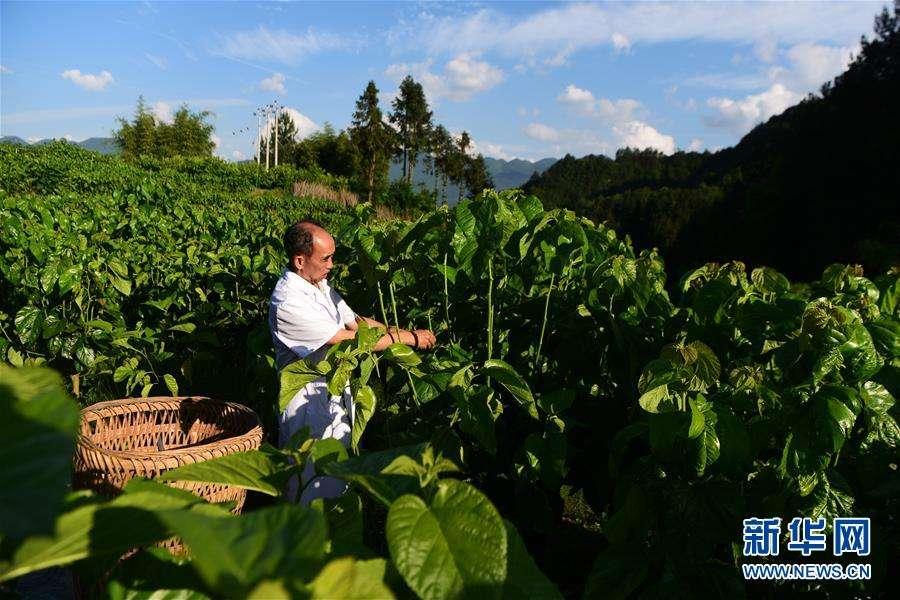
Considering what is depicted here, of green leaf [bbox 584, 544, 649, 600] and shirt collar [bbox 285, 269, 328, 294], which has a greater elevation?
shirt collar [bbox 285, 269, 328, 294]

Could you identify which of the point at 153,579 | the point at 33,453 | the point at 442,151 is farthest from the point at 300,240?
the point at 442,151

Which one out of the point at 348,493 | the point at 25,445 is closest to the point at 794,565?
the point at 348,493

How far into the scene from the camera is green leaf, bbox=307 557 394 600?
458 mm

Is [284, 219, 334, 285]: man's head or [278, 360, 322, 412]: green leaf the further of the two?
[284, 219, 334, 285]: man's head

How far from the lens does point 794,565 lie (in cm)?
156

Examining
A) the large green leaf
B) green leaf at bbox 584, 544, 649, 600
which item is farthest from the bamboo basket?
the large green leaf

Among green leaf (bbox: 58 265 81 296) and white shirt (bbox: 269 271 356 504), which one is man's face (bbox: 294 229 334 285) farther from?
green leaf (bbox: 58 265 81 296)

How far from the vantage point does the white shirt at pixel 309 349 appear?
8.14 feet

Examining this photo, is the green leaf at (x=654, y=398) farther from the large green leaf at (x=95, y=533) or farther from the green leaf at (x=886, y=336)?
the large green leaf at (x=95, y=533)

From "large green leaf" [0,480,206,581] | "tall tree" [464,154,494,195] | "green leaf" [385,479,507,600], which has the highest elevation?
"tall tree" [464,154,494,195]

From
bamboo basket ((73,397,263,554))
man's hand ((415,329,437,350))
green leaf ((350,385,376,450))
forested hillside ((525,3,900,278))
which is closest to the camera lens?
green leaf ((350,385,376,450))

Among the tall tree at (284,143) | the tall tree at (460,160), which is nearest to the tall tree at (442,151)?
the tall tree at (460,160)

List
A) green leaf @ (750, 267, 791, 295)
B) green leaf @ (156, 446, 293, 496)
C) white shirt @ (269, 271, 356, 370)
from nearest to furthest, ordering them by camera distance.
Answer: green leaf @ (156, 446, 293, 496)
green leaf @ (750, 267, 791, 295)
white shirt @ (269, 271, 356, 370)

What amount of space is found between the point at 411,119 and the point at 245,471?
4599cm
